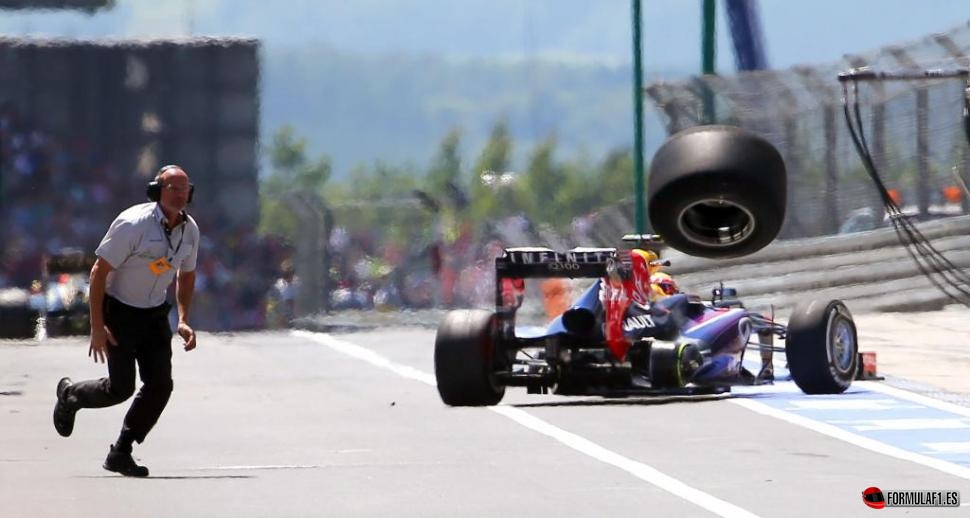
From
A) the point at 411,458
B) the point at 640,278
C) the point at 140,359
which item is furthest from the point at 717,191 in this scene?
the point at 640,278

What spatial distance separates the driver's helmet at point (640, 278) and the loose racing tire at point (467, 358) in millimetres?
1014

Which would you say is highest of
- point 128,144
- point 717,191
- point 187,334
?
point 128,144

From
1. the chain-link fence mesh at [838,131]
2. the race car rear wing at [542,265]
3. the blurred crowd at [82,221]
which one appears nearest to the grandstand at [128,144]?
the blurred crowd at [82,221]

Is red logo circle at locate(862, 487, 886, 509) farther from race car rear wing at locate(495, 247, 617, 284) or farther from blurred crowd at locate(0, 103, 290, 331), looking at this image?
blurred crowd at locate(0, 103, 290, 331)

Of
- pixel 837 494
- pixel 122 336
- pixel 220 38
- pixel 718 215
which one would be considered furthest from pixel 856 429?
pixel 220 38

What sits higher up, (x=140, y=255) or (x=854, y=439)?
(x=140, y=255)

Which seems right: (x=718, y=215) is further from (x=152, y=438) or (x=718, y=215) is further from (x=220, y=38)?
(x=220, y=38)

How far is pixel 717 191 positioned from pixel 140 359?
3085 millimetres

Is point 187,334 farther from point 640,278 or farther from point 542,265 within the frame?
point 640,278

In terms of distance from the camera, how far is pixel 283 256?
3784 cm

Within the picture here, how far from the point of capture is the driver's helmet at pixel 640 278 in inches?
692

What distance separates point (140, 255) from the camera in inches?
512

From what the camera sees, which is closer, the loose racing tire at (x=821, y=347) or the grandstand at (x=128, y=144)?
the loose racing tire at (x=821, y=347)

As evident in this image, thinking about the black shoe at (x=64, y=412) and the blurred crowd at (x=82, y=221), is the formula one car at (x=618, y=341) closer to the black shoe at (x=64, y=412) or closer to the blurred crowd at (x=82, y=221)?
the black shoe at (x=64, y=412)
